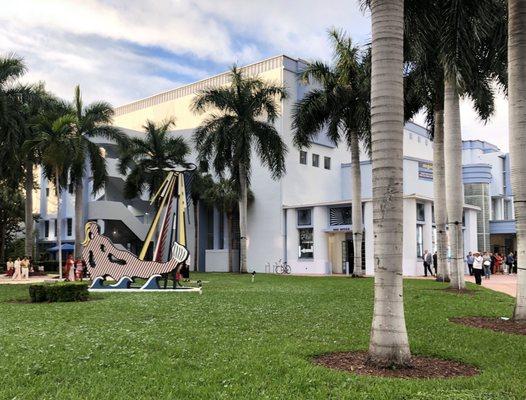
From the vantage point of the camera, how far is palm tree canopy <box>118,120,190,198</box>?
135 feet

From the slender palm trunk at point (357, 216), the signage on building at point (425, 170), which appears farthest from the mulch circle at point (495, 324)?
the signage on building at point (425, 170)

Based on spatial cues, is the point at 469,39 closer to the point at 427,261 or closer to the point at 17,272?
the point at 427,261

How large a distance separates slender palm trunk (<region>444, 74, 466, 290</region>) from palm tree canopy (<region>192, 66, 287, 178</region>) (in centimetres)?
1648

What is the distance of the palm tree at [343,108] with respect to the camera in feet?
94.4

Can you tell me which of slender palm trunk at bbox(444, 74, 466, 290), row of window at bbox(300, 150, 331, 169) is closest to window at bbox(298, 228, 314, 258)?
row of window at bbox(300, 150, 331, 169)

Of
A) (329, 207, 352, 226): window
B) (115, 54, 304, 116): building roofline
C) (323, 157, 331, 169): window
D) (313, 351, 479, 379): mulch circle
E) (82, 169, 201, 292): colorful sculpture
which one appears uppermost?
(115, 54, 304, 116): building roofline

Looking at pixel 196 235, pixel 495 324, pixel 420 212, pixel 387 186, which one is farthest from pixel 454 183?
pixel 196 235

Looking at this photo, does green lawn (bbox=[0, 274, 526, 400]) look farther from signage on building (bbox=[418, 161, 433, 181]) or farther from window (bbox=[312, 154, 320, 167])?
window (bbox=[312, 154, 320, 167])

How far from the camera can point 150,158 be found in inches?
1640

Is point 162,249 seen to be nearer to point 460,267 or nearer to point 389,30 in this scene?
point 460,267

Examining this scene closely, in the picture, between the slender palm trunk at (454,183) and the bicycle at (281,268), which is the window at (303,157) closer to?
the bicycle at (281,268)

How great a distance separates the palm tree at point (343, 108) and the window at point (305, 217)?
10511mm

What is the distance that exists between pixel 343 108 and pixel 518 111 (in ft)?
62.2

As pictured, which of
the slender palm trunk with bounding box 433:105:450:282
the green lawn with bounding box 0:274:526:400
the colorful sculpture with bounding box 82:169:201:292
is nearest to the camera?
the green lawn with bounding box 0:274:526:400
